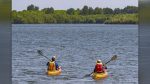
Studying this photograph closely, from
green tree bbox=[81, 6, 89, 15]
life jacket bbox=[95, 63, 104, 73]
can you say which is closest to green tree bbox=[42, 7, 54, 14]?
green tree bbox=[81, 6, 89, 15]

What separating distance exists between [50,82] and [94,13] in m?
16.7

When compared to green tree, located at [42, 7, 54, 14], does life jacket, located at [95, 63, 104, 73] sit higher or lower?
lower

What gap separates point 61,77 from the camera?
13.4 meters

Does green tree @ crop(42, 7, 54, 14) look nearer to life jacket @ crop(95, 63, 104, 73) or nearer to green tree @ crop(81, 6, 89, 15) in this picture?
green tree @ crop(81, 6, 89, 15)

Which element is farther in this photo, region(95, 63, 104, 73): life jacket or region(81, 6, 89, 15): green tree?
region(81, 6, 89, 15): green tree

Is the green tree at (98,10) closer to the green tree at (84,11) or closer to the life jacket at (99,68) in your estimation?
the green tree at (84,11)

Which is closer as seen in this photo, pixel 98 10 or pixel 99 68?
pixel 99 68

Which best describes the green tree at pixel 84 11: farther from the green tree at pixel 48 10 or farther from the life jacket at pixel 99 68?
the life jacket at pixel 99 68

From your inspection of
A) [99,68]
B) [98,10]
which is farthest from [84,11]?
[99,68]

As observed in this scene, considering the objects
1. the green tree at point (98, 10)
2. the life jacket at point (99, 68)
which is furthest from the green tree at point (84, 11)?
the life jacket at point (99, 68)

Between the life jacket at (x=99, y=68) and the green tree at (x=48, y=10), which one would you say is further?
the green tree at (x=48, y=10)

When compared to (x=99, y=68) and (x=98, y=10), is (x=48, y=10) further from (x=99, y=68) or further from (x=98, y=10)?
(x=99, y=68)

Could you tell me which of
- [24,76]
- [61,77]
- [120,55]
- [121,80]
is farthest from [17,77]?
[120,55]

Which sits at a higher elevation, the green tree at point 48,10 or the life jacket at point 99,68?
the green tree at point 48,10
